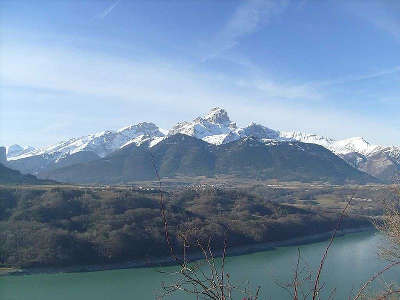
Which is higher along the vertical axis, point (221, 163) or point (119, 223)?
point (221, 163)

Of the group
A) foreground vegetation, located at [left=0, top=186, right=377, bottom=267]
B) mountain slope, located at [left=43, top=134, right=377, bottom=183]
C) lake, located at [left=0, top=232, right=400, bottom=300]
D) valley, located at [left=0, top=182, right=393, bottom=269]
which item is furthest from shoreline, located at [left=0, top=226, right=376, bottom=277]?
mountain slope, located at [left=43, top=134, right=377, bottom=183]

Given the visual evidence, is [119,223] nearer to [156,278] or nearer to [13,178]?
[156,278]

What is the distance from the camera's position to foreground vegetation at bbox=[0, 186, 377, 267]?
Answer: 3859cm

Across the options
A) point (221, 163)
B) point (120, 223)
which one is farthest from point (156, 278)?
point (221, 163)

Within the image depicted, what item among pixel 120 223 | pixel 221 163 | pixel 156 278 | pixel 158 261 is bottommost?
pixel 156 278

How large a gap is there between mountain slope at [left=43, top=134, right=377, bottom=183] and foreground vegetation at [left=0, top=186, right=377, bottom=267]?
7769cm

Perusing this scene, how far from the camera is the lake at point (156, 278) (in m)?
27.4

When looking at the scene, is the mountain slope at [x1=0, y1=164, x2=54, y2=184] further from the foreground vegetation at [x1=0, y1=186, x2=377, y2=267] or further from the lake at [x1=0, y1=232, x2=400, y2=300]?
the lake at [x1=0, y1=232, x2=400, y2=300]

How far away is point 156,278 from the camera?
33.2m

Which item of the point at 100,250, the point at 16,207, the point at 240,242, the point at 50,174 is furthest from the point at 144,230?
the point at 50,174

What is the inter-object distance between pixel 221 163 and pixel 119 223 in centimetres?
11762

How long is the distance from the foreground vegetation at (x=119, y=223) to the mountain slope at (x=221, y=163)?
77693mm

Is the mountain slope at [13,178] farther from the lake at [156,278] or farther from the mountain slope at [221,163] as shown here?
the mountain slope at [221,163]

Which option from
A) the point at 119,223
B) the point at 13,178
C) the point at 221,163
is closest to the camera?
the point at 119,223
